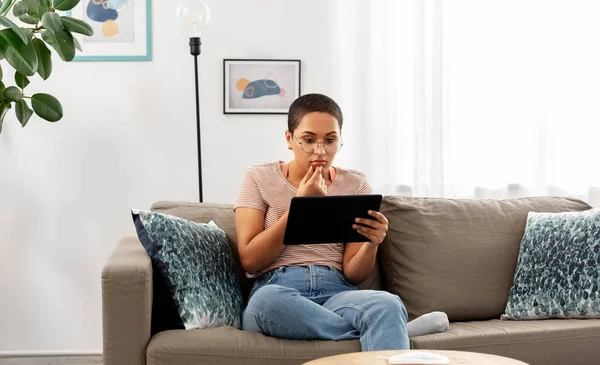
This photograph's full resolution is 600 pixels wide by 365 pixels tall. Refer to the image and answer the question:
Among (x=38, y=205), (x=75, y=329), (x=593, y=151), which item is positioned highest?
(x=593, y=151)

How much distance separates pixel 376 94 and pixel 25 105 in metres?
1.49

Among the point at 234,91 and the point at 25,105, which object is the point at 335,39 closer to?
the point at 234,91

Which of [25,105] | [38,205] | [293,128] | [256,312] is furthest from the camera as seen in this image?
[38,205]

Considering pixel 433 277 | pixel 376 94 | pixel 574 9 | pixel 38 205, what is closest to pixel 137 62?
pixel 38 205

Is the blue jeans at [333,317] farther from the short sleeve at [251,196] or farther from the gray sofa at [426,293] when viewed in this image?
the short sleeve at [251,196]

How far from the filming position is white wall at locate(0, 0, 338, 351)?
357 centimetres

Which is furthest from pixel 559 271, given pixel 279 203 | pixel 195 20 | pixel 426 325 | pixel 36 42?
pixel 36 42

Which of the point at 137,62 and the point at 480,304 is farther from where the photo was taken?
the point at 137,62

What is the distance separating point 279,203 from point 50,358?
5.22 feet

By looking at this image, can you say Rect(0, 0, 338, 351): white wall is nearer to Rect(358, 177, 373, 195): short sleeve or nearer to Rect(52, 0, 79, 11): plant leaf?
Rect(52, 0, 79, 11): plant leaf

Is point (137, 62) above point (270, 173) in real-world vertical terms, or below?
above

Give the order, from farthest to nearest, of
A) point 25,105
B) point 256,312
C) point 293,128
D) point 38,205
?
point 38,205 → point 25,105 → point 293,128 → point 256,312

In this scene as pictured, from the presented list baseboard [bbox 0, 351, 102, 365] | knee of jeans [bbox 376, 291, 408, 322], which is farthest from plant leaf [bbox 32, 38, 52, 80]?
knee of jeans [bbox 376, 291, 408, 322]

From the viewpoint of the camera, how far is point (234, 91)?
3.61m
